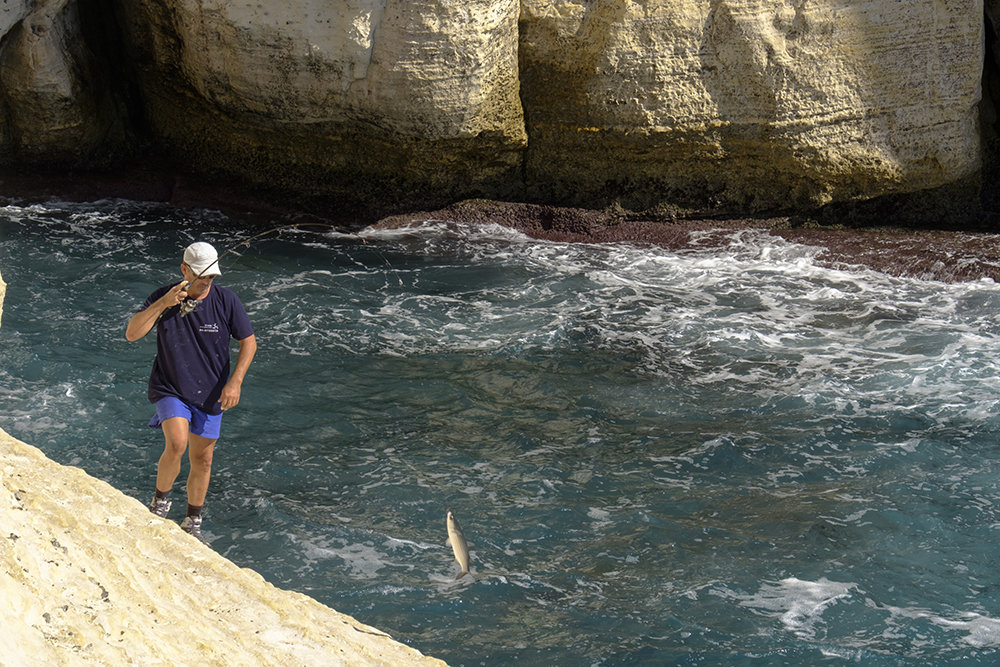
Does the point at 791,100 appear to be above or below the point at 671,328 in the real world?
above

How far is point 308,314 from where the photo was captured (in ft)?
30.1

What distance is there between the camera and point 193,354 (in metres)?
5.48

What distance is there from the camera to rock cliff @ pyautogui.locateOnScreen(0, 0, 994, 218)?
10.8 metres

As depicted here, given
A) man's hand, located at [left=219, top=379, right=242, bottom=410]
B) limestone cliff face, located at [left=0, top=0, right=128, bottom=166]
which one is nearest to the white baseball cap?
man's hand, located at [left=219, top=379, right=242, bottom=410]

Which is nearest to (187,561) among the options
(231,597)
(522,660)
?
(231,597)

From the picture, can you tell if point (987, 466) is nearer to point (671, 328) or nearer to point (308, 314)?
point (671, 328)

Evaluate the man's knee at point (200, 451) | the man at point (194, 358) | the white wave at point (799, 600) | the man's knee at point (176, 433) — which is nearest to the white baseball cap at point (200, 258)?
the man at point (194, 358)

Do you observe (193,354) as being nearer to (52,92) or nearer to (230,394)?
(230,394)

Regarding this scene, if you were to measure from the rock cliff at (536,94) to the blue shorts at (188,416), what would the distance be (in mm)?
5957

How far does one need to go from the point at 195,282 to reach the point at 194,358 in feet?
1.20

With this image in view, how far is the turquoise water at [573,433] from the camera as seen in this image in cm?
527

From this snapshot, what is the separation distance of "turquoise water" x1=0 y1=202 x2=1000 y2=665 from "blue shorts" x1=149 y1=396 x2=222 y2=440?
0.65m

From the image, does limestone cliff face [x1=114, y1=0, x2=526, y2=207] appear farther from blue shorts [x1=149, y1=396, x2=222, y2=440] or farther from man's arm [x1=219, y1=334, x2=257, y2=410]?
blue shorts [x1=149, y1=396, x2=222, y2=440]

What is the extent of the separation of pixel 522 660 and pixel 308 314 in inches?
192
